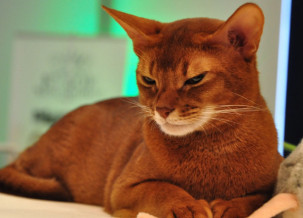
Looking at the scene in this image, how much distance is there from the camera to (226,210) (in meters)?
1.05

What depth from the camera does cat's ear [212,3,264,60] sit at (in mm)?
1089

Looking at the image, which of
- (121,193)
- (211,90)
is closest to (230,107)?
(211,90)

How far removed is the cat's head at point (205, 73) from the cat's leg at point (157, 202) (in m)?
A: 0.16

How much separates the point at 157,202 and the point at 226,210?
0.59 feet

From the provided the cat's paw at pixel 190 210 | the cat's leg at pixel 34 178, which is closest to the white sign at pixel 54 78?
the cat's leg at pixel 34 178

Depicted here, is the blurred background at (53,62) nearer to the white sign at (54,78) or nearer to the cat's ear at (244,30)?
the white sign at (54,78)

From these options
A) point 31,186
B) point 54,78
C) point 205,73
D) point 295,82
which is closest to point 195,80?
point 205,73

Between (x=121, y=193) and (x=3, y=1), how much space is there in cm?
232

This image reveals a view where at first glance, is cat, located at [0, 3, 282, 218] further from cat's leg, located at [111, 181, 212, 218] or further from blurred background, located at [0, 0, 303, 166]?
blurred background, located at [0, 0, 303, 166]

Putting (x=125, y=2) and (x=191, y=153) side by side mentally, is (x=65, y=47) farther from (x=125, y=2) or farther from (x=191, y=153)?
(x=191, y=153)

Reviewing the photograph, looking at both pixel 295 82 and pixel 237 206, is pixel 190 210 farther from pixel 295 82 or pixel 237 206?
pixel 295 82

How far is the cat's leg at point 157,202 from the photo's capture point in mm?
1021

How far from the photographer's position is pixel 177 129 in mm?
1121

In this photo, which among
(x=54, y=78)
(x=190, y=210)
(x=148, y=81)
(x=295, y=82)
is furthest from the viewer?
(x=54, y=78)
